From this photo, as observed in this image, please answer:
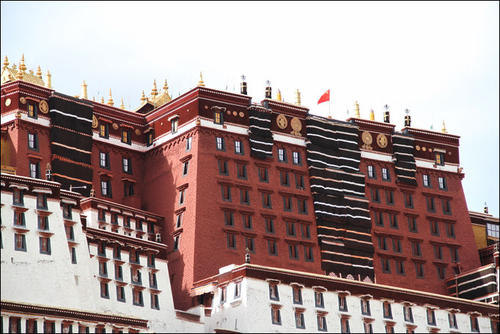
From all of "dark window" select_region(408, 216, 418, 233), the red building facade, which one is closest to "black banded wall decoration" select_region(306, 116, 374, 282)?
the red building facade

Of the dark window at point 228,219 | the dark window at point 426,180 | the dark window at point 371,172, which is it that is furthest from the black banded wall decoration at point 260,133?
the dark window at point 426,180

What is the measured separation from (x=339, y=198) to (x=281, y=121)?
11348 mm

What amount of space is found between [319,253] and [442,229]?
67.4 feet

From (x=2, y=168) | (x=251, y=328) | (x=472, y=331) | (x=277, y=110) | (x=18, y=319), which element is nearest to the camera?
(x=18, y=319)

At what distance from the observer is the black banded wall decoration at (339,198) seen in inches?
5575

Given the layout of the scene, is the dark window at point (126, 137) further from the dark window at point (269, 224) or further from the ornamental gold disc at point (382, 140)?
the ornamental gold disc at point (382, 140)

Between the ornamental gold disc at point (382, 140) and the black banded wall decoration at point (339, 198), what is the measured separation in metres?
3.91

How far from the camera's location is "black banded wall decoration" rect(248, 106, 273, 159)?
142 meters

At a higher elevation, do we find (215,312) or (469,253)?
(469,253)

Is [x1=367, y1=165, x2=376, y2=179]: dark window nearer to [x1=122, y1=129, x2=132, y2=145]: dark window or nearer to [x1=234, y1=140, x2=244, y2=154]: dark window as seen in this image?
[x1=234, y1=140, x2=244, y2=154]: dark window

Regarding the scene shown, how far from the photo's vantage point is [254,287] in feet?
393

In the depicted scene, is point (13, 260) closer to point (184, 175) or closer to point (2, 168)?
point (2, 168)

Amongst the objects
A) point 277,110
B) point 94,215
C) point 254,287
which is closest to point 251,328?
point 254,287

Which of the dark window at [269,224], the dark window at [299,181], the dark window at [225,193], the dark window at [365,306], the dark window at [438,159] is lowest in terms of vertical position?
the dark window at [365,306]
